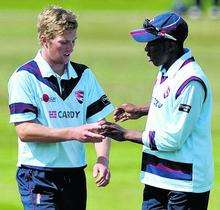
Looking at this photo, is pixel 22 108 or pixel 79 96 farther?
pixel 79 96

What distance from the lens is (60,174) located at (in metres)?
8.30

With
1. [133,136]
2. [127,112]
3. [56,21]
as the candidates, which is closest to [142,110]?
[127,112]

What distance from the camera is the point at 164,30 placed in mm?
8008

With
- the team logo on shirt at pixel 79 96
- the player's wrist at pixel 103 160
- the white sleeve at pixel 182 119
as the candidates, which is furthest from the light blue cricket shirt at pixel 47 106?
the white sleeve at pixel 182 119

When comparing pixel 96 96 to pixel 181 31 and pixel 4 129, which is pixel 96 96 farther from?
pixel 4 129

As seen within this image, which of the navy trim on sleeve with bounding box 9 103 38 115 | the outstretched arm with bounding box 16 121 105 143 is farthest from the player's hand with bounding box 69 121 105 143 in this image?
the navy trim on sleeve with bounding box 9 103 38 115

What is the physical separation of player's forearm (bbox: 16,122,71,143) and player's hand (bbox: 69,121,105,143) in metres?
0.06

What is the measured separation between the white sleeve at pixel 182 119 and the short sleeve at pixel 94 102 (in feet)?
2.42

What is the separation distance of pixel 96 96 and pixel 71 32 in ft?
2.24

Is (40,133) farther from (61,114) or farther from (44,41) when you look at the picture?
(44,41)

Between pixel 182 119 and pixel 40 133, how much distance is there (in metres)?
1.07

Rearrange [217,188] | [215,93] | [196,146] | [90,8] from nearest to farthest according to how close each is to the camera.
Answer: [196,146] → [217,188] → [215,93] → [90,8]

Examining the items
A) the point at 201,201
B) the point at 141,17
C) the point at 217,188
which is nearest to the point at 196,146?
the point at 201,201

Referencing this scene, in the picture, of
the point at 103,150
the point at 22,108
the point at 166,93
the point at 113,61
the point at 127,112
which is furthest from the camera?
the point at 113,61
